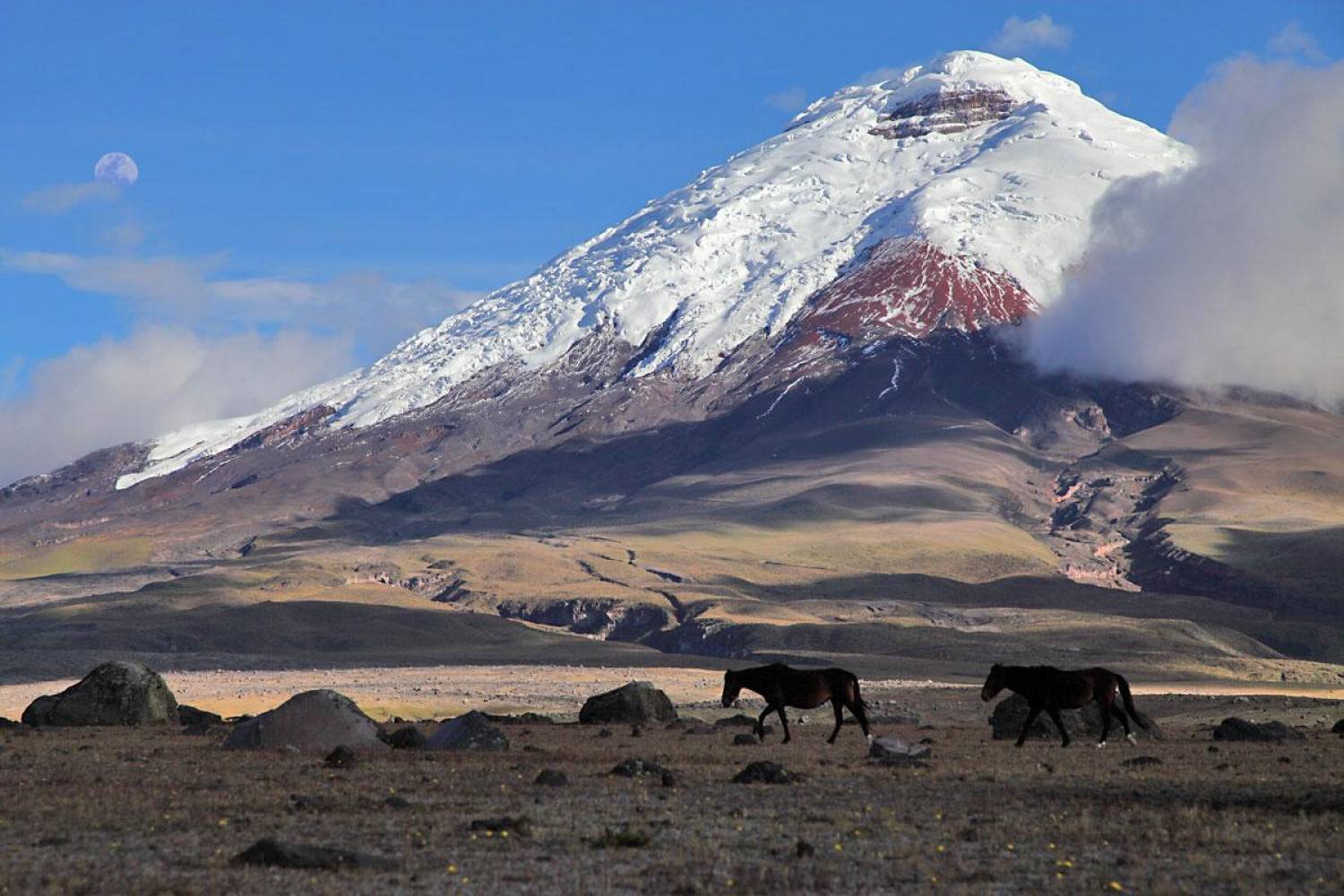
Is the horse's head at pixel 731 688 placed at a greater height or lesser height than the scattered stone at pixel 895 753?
greater

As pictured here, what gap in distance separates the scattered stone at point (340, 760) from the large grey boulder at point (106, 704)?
15.8 metres

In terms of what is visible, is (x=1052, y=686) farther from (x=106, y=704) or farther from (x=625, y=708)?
(x=106, y=704)

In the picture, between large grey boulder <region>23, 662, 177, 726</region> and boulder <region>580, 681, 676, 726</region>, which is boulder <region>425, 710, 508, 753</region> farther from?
large grey boulder <region>23, 662, 177, 726</region>

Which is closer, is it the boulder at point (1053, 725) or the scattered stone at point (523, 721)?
the boulder at point (1053, 725)

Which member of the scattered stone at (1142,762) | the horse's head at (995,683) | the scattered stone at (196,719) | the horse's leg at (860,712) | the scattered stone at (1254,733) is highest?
the horse's head at (995,683)

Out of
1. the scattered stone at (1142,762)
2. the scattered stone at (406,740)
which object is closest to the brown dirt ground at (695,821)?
the scattered stone at (1142,762)

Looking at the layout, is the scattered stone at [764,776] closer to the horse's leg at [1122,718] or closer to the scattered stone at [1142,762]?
the scattered stone at [1142,762]

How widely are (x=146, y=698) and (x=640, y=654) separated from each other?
89.5m

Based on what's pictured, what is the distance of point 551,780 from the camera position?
2953 centimetres

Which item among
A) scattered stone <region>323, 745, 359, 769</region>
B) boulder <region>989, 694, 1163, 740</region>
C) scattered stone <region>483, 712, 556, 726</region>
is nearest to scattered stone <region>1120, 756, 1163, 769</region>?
boulder <region>989, 694, 1163, 740</region>

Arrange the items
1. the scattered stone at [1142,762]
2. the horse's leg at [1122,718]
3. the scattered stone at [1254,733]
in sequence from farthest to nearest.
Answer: the scattered stone at [1254,733] → the horse's leg at [1122,718] → the scattered stone at [1142,762]

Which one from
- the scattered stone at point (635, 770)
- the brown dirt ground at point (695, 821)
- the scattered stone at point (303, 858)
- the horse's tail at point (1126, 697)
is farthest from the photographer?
the horse's tail at point (1126, 697)

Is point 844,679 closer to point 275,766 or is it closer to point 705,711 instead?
point 275,766

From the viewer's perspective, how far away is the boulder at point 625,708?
51.0 m
